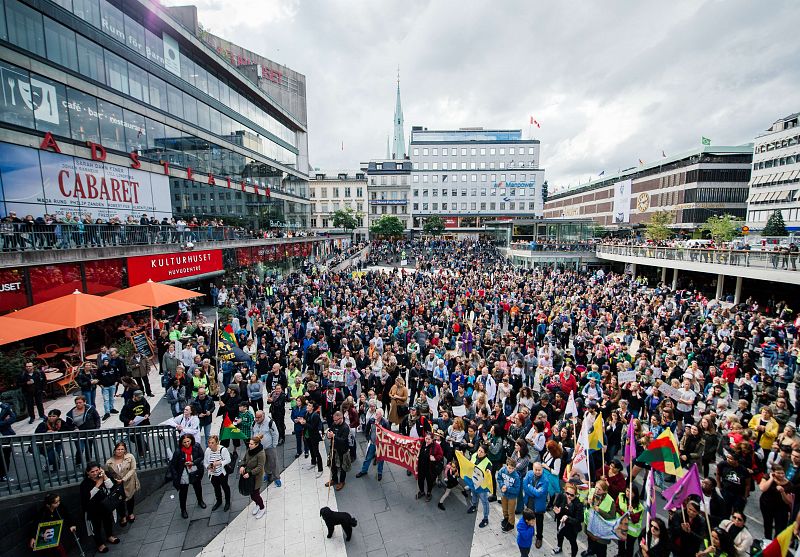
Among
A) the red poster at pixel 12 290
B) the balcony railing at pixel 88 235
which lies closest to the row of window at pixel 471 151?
the balcony railing at pixel 88 235

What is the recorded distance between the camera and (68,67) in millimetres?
16281

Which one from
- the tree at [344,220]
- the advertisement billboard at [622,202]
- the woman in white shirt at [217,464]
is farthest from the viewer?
the advertisement billboard at [622,202]

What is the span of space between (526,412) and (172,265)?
1929cm

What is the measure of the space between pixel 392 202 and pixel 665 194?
50533 millimetres

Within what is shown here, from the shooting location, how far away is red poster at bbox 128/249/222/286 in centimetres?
1761

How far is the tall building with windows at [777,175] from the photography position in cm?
4825

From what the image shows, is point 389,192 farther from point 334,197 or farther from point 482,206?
point 482,206

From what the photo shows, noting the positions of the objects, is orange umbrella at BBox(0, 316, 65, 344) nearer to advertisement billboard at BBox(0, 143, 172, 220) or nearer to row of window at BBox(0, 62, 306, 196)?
advertisement billboard at BBox(0, 143, 172, 220)

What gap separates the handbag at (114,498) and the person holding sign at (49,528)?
50 centimetres

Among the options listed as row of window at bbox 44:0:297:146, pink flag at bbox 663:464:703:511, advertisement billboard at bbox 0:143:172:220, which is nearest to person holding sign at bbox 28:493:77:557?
pink flag at bbox 663:464:703:511

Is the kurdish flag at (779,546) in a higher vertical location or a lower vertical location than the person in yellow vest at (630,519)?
higher

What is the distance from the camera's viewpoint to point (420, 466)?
7.71 m

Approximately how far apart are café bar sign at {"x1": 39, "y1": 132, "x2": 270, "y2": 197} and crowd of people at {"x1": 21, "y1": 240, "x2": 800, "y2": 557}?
1041 cm

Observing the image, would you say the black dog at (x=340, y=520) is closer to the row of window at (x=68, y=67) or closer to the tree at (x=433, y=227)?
the row of window at (x=68, y=67)
